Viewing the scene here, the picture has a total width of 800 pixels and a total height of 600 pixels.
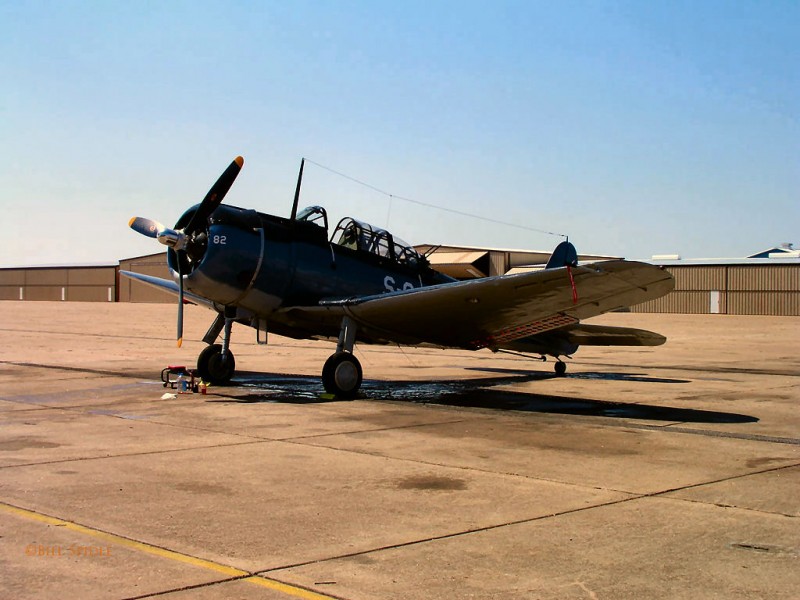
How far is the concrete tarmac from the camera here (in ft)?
13.8

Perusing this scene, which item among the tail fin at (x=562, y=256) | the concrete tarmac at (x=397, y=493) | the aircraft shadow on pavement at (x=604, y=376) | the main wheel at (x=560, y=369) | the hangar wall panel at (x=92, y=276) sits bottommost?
the concrete tarmac at (x=397, y=493)

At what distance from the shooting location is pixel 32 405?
1136cm

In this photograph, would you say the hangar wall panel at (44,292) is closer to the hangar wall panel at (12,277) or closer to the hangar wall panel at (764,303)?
the hangar wall panel at (12,277)

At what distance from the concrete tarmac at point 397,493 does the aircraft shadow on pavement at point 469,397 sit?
10cm

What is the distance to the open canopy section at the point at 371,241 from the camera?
46.7 feet

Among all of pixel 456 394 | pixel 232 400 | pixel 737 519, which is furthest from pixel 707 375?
pixel 737 519

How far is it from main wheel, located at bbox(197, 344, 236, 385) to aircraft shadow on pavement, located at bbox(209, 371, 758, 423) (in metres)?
0.32

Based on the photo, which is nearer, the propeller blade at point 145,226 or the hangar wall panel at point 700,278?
the propeller blade at point 145,226

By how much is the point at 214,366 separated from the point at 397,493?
9.28m

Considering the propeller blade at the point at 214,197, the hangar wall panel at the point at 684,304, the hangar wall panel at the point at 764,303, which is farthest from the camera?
the hangar wall panel at the point at 684,304

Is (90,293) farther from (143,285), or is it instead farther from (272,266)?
(272,266)

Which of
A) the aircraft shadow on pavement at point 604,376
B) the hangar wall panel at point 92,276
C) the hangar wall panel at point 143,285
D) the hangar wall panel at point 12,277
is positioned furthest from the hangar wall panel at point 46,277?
the aircraft shadow on pavement at point 604,376

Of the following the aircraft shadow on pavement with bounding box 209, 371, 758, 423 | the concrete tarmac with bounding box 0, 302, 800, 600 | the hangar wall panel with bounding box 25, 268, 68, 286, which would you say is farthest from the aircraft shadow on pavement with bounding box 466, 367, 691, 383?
Result: the hangar wall panel with bounding box 25, 268, 68, 286

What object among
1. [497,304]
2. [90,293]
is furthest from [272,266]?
[90,293]
